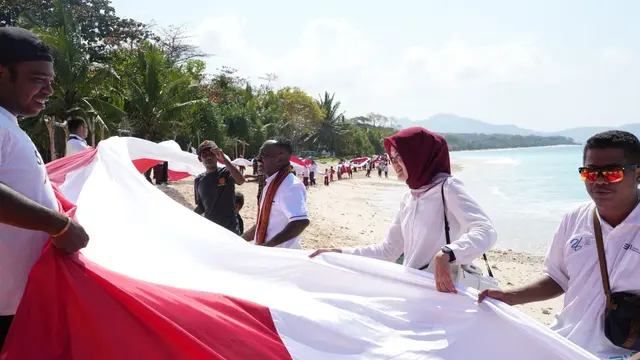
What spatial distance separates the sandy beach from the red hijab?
5.03 m

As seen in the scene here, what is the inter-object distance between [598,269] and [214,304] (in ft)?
5.36

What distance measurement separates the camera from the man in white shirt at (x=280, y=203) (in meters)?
3.92

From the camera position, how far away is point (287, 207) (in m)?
3.97

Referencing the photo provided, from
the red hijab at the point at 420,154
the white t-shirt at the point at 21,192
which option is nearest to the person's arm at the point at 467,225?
the red hijab at the point at 420,154

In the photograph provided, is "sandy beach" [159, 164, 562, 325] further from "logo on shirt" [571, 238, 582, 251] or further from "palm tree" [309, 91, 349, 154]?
"palm tree" [309, 91, 349, 154]

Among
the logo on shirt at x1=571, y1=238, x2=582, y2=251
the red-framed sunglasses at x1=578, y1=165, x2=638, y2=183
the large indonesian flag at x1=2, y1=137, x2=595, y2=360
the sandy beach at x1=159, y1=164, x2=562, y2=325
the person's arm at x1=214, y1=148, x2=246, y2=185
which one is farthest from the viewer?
the sandy beach at x1=159, y1=164, x2=562, y2=325

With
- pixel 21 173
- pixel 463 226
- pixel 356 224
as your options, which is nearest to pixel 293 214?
pixel 463 226

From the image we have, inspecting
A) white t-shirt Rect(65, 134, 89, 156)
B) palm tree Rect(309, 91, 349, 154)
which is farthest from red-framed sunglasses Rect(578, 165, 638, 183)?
palm tree Rect(309, 91, 349, 154)

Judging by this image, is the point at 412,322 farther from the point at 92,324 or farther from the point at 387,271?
the point at 92,324

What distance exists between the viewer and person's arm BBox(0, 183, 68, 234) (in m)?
1.66

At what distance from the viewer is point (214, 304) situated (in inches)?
85.2

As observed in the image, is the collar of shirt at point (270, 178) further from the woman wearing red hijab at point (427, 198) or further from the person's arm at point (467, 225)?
the person's arm at point (467, 225)

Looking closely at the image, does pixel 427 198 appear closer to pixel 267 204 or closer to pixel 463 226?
pixel 463 226

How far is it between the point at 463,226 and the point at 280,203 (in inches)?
69.1
